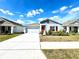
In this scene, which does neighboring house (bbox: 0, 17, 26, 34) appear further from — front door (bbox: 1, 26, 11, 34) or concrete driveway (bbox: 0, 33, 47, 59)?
concrete driveway (bbox: 0, 33, 47, 59)

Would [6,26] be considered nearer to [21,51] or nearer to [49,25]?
[49,25]

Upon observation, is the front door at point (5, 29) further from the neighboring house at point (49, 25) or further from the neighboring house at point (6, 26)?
the neighboring house at point (49, 25)

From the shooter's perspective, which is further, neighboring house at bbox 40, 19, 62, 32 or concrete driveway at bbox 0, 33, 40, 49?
neighboring house at bbox 40, 19, 62, 32

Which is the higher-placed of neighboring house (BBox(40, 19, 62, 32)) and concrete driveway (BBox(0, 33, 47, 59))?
neighboring house (BBox(40, 19, 62, 32))

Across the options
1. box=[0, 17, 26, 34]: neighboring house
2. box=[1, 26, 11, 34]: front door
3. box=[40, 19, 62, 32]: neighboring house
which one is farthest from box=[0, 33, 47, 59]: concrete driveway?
box=[40, 19, 62, 32]: neighboring house

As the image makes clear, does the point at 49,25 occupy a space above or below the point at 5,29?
above

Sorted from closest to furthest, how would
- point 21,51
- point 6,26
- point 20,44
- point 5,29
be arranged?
point 21,51 < point 20,44 < point 6,26 < point 5,29

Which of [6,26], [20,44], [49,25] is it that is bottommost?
[20,44]

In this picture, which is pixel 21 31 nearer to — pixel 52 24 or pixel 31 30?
pixel 31 30

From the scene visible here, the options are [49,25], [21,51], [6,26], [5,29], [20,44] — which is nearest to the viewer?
[21,51]

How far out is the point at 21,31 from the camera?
44719 millimetres

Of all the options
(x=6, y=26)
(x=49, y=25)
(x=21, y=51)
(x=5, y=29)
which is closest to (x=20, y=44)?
(x=21, y=51)

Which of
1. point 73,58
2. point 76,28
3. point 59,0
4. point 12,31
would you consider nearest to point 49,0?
point 59,0

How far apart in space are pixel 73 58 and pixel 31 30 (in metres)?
39.3
